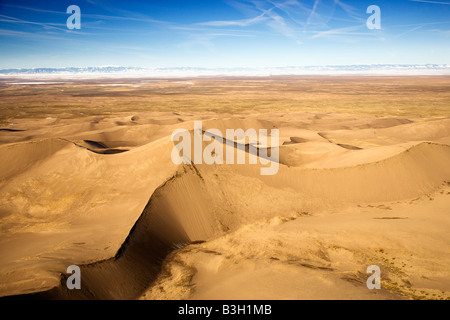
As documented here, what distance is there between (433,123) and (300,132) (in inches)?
502

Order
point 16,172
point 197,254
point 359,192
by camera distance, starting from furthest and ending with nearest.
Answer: point 16,172, point 359,192, point 197,254

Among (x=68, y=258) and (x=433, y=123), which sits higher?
(x=433, y=123)

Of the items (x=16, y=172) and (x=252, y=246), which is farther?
(x=16, y=172)

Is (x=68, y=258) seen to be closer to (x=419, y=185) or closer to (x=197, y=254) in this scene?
(x=197, y=254)

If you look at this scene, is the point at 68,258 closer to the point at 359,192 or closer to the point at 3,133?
the point at 359,192

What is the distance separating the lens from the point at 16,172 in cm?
→ 1470

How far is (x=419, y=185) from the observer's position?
13.2 m

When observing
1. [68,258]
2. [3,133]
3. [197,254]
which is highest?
[3,133]

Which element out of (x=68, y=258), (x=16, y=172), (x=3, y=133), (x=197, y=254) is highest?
(x=3, y=133)

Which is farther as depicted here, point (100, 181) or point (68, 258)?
point (100, 181)

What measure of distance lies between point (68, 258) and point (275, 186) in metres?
9.03
